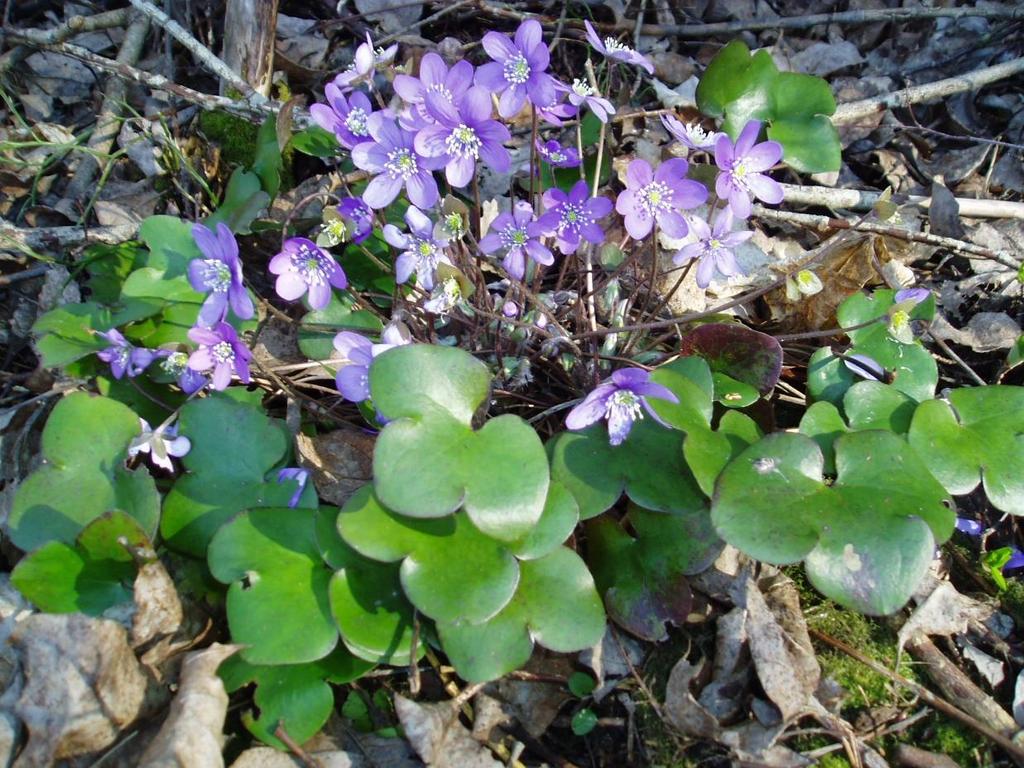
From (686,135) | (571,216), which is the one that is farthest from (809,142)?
(571,216)

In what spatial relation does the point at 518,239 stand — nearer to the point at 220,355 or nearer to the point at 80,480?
the point at 220,355

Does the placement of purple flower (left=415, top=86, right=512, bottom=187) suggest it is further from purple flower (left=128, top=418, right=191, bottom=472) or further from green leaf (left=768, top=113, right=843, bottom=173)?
green leaf (left=768, top=113, right=843, bottom=173)

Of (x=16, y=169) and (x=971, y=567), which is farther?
(x=16, y=169)

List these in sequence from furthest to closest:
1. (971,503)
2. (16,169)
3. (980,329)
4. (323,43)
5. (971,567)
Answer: (323,43) < (16,169) < (980,329) < (971,503) < (971,567)

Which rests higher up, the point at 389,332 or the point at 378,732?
the point at 389,332

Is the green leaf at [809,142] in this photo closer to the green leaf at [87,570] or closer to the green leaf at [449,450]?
the green leaf at [449,450]

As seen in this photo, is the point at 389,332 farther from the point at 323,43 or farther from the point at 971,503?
the point at 323,43

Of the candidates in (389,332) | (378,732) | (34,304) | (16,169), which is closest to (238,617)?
(378,732)
